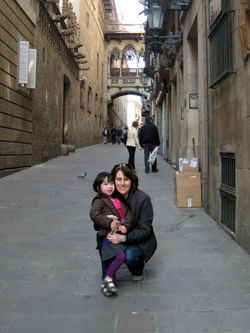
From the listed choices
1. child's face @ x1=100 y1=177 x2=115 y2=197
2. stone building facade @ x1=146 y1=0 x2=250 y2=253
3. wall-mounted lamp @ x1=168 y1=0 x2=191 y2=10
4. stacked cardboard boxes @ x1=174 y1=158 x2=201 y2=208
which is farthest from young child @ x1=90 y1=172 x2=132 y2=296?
wall-mounted lamp @ x1=168 y1=0 x2=191 y2=10

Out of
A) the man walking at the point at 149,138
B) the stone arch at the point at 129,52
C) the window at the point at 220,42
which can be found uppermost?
the stone arch at the point at 129,52

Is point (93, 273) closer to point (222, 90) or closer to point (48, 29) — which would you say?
point (222, 90)

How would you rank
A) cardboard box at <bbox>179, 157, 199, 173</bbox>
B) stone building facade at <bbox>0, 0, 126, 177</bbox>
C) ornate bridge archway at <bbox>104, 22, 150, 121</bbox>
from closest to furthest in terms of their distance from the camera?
cardboard box at <bbox>179, 157, 199, 173</bbox>, stone building facade at <bbox>0, 0, 126, 177</bbox>, ornate bridge archway at <bbox>104, 22, 150, 121</bbox>

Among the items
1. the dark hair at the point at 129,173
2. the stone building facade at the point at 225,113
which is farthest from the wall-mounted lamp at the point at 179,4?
the dark hair at the point at 129,173

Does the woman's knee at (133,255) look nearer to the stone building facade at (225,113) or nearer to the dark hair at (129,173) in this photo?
the dark hair at (129,173)

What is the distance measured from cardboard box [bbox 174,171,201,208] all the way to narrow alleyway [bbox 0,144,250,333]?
0.75ft

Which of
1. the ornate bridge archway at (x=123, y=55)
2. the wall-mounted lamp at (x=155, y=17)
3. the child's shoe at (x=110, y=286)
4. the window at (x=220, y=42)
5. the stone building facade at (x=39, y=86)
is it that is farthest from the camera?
the ornate bridge archway at (x=123, y=55)

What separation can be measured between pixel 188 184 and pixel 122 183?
3.24m

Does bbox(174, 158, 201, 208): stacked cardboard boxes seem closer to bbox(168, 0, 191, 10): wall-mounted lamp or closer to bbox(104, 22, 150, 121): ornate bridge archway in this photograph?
bbox(168, 0, 191, 10): wall-mounted lamp

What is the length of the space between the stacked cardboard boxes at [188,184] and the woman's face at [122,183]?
3.06m

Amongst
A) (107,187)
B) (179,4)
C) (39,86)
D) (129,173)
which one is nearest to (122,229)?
(107,187)

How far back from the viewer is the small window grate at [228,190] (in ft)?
14.4

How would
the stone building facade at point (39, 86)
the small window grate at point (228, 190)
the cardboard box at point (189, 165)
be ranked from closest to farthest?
1. the small window grate at point (228, 190)
2. the cardboard box at point (189, 165)
3. the stone building facade at point (39, 86)

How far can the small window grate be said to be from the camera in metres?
4.39
